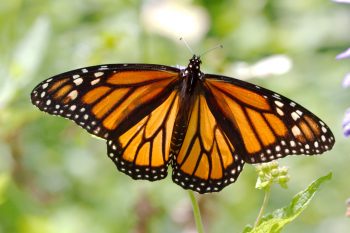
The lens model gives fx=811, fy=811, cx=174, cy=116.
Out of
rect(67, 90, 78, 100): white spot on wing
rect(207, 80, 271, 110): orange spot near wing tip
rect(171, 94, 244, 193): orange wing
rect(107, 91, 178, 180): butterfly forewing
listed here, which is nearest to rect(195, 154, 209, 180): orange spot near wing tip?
rect(171, 94, 244, 193): orange wing

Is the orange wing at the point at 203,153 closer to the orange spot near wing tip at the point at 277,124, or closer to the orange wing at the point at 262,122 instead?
the orange wing at the point at 262,122

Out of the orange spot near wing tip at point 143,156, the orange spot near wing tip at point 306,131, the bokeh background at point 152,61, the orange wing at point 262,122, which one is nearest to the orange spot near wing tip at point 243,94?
the orange wing at point 262,122

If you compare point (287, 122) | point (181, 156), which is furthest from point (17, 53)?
point (287, 122)

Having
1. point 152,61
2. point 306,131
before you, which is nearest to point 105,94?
point 306,131

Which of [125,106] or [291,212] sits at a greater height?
[125,106]

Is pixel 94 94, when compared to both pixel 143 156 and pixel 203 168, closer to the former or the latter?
pixel 143 156

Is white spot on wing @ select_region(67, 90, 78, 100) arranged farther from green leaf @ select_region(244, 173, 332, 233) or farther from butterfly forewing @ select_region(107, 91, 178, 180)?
green leaf @ select_region(244, 173, 332, 233)

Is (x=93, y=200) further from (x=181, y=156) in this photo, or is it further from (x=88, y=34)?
(x=181, y=156)
